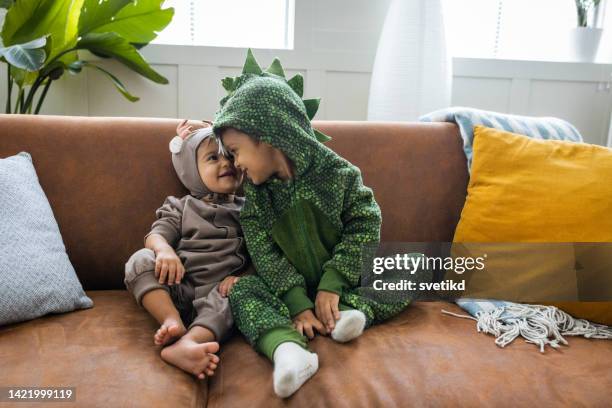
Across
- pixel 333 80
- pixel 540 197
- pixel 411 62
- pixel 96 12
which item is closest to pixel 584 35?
pixel 411 62

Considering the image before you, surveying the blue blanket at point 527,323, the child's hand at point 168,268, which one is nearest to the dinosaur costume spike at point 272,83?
the child's hand at point 168,268

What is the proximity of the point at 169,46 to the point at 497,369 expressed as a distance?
191 cm

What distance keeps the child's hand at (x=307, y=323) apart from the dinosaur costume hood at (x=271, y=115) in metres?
0.36

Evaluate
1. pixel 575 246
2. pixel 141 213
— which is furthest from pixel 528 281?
pixel 141 213

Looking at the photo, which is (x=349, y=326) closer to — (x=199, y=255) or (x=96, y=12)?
(x=199, y=255)

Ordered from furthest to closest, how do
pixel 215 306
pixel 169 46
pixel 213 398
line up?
pixel 169 46 < pixel 215 306 < pixel 213 398

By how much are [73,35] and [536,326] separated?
1761mm

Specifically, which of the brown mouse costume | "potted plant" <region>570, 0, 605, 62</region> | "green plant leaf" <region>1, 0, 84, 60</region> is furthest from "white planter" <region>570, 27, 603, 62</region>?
"green plant leaf" <region>1, 0, 84, 60</region>

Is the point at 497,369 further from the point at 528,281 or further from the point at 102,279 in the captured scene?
the point at 102,279

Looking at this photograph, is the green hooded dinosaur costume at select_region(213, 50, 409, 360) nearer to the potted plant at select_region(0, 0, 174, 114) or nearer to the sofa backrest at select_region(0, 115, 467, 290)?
the sofa backrest at select_region(0, 115, 467, 290)

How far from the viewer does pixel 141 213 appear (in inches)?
60.7

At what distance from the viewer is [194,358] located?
1.10 m

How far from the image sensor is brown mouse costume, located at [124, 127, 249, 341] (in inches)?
50.5

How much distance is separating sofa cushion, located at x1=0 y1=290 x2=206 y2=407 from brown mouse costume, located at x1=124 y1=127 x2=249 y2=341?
108mm
